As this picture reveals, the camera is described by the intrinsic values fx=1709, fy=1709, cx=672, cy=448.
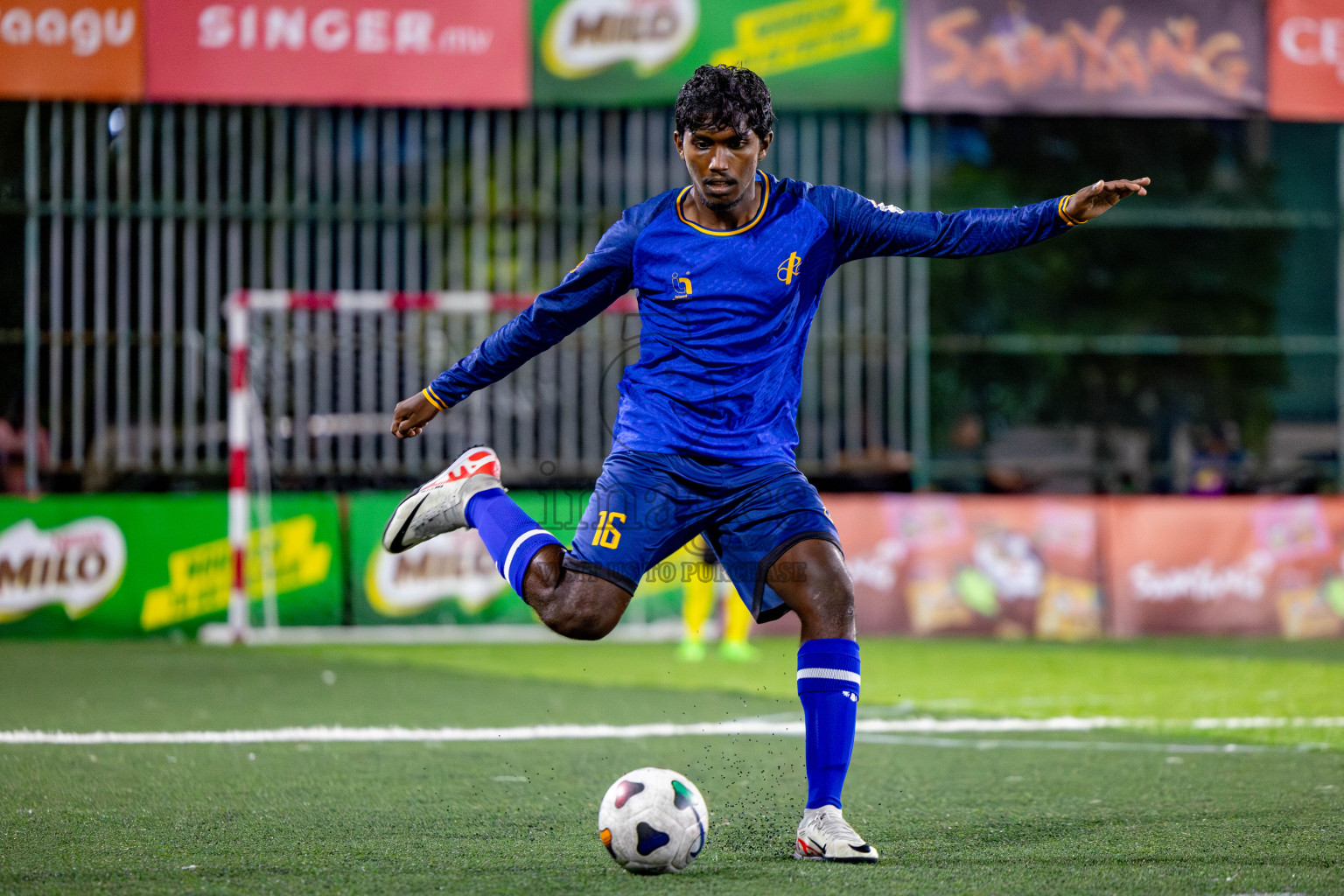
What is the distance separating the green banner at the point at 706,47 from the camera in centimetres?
1245

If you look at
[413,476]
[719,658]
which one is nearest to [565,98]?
[413,476]

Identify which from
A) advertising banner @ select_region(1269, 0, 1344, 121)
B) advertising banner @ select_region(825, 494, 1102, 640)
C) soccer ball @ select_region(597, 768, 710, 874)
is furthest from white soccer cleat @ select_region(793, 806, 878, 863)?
advertising banner @ select_region(1269, 0, 1344, 121)

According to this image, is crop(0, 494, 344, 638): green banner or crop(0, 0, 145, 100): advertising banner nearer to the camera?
crop(0, 494, 344, 638): green banner

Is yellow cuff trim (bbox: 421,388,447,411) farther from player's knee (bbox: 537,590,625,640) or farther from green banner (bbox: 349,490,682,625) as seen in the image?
green banner (bbox: 349,490,682,625)

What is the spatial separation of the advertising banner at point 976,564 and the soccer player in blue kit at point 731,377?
774 cm

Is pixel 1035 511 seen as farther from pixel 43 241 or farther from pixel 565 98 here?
pixel 43 241

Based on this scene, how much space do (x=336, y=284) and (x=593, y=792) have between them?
346 inches

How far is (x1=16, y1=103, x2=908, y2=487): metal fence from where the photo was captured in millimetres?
12812

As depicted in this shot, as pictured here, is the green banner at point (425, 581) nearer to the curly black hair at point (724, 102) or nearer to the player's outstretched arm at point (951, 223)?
the player's outstretched arm at point (951, 223)

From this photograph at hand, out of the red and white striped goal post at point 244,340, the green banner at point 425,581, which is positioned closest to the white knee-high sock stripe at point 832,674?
the red and white striped goal post at point 244,340

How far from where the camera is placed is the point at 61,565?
39.9 feet

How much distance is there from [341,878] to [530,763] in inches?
90.0

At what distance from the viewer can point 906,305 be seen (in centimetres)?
2103

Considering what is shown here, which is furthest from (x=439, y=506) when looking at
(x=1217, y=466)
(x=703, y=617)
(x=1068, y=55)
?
(x=1217, y=466)
